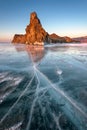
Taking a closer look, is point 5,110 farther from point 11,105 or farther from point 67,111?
point 67,111

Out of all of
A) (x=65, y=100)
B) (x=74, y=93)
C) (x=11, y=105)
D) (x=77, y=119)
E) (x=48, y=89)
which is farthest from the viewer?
(x=48, y=89)

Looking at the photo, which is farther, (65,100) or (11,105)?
(65,100)

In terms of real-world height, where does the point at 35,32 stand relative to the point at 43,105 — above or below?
below

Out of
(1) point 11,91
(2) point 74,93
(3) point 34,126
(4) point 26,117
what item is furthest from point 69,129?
(1) point 11,91

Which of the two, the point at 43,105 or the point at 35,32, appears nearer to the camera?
the point at 43,105

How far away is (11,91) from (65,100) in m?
2.64

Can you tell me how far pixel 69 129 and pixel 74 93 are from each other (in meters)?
3.20

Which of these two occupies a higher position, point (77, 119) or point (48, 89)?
point (77, 119)

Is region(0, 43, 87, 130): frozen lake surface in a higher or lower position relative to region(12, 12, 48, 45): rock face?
higher

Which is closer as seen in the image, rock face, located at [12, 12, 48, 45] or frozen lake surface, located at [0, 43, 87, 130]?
frozen lake surface, located at [0, 43, 87, 130]

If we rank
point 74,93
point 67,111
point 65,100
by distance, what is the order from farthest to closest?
point 74,93, point 65,100, point 67,111

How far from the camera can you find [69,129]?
15.3 feet

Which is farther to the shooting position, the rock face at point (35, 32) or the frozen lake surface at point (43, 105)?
the rock face at point (35, 32)

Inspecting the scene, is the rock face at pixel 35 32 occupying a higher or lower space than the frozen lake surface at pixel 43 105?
lower
